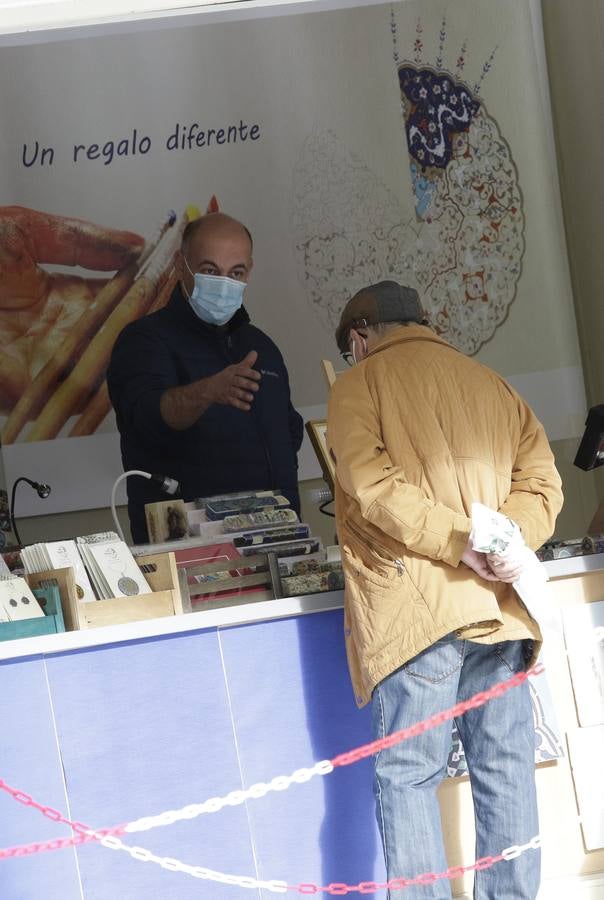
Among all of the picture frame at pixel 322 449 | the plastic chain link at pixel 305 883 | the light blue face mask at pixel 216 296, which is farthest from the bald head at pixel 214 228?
the plastic chain link at pixel 305 883

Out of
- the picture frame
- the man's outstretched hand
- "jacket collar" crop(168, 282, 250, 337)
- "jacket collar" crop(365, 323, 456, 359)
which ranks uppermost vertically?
"jacket collar" crop(168, 282, 250, 337)

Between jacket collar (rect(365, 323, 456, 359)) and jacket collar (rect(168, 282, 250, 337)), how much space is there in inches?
78.5

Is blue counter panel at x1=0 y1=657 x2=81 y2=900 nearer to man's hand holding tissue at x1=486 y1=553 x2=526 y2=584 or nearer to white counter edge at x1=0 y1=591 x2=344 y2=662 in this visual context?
white counter edge at x1=0 y1=591 x2=344 y2=662

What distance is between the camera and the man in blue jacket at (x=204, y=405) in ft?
15.9

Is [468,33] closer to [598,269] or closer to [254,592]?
[598,269]

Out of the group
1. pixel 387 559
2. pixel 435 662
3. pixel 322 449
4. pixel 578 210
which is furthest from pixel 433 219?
pixel 435 662

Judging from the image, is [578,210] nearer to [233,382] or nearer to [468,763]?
[233,382]

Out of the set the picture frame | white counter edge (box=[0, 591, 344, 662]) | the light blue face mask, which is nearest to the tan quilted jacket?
white counter edge (box=[0, 591, 344, 662])

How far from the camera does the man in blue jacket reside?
4.86 metres

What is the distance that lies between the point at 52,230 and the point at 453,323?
6.85 feet

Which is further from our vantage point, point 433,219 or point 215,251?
point 433,219

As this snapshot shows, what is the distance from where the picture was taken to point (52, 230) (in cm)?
613

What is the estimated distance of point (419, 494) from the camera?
2.80m

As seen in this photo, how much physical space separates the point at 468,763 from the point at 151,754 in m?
0.81
